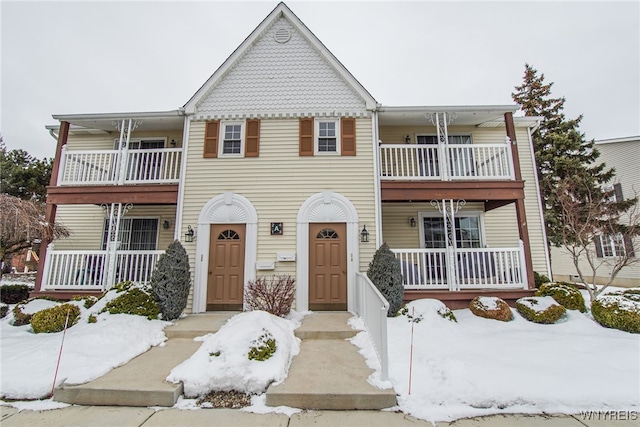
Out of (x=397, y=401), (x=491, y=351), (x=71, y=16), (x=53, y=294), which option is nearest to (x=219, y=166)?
(x=53, y=294)

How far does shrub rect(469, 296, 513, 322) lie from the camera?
6.69m

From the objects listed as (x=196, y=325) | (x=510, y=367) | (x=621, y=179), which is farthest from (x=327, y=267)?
(x=621, y=179)

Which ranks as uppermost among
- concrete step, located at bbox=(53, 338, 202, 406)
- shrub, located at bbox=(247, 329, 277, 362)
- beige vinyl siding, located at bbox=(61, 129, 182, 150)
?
beige vinyl siding, located at bbox=(61, 129, 182, 150)

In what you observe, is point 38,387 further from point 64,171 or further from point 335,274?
point 64,171

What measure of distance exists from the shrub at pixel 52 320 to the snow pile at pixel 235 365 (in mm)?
3896

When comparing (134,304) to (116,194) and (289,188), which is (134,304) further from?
(289,188)

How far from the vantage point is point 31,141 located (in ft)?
147

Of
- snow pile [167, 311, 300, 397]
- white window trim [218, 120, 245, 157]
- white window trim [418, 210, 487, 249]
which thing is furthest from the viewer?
white window trim [418, 210, 487, 249]

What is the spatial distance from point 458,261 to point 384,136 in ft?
16.4

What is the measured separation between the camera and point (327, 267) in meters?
7.98

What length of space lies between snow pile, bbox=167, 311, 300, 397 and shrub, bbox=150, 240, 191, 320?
8.79 feet

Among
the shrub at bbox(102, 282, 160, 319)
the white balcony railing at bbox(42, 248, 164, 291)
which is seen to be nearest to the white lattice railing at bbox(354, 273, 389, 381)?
the shrub at bbox(102, 282, 160, 319)

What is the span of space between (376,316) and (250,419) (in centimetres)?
237

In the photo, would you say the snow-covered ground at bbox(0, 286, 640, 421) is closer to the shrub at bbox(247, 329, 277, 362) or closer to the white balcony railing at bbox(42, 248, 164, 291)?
the shrub at bbox(247, 329, 277, 362)
